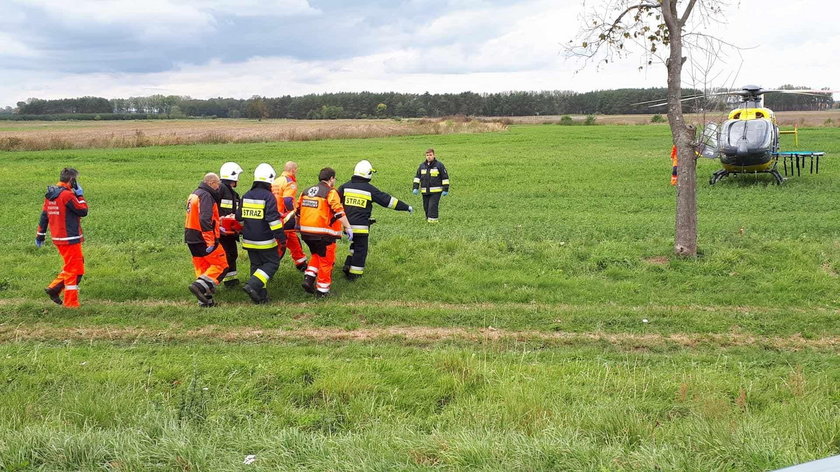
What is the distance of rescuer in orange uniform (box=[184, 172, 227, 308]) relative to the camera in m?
9.97

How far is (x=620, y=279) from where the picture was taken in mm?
11305

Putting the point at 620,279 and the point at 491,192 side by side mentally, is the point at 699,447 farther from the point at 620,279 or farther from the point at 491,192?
the point at 491,192

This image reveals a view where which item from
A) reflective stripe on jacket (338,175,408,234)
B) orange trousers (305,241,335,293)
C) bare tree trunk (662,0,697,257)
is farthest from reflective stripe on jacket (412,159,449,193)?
orange trousers (305,241,335,293)

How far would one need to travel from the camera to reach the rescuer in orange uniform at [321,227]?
10.6 meters

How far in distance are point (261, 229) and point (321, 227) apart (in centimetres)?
93

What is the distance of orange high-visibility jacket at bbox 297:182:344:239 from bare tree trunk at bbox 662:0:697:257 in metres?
6.08

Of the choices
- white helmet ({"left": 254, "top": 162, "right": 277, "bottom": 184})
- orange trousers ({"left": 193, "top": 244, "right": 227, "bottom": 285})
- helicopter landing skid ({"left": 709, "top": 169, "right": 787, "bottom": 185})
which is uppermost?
white helmet ({"left": 254, "top": 162, "right": 277, "bottom": 184})

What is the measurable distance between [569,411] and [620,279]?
6201 millimetres

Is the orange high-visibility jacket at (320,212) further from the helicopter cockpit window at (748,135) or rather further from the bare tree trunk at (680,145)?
the helicopter cockpit window at (748,135)

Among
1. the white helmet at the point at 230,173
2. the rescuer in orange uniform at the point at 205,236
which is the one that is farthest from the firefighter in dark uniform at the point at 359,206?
the rescuer in orange uniform at the point at 205,236

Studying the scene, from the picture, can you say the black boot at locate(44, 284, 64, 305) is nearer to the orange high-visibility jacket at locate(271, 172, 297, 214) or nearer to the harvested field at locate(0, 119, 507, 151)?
the orange high-visibility jacket at locate(271, 172, 297, 214)

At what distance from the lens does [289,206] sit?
Result: 37.3 ft

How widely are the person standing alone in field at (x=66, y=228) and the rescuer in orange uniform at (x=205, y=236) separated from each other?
1682mm

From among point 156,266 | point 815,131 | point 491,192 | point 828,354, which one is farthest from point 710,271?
point 815,131
